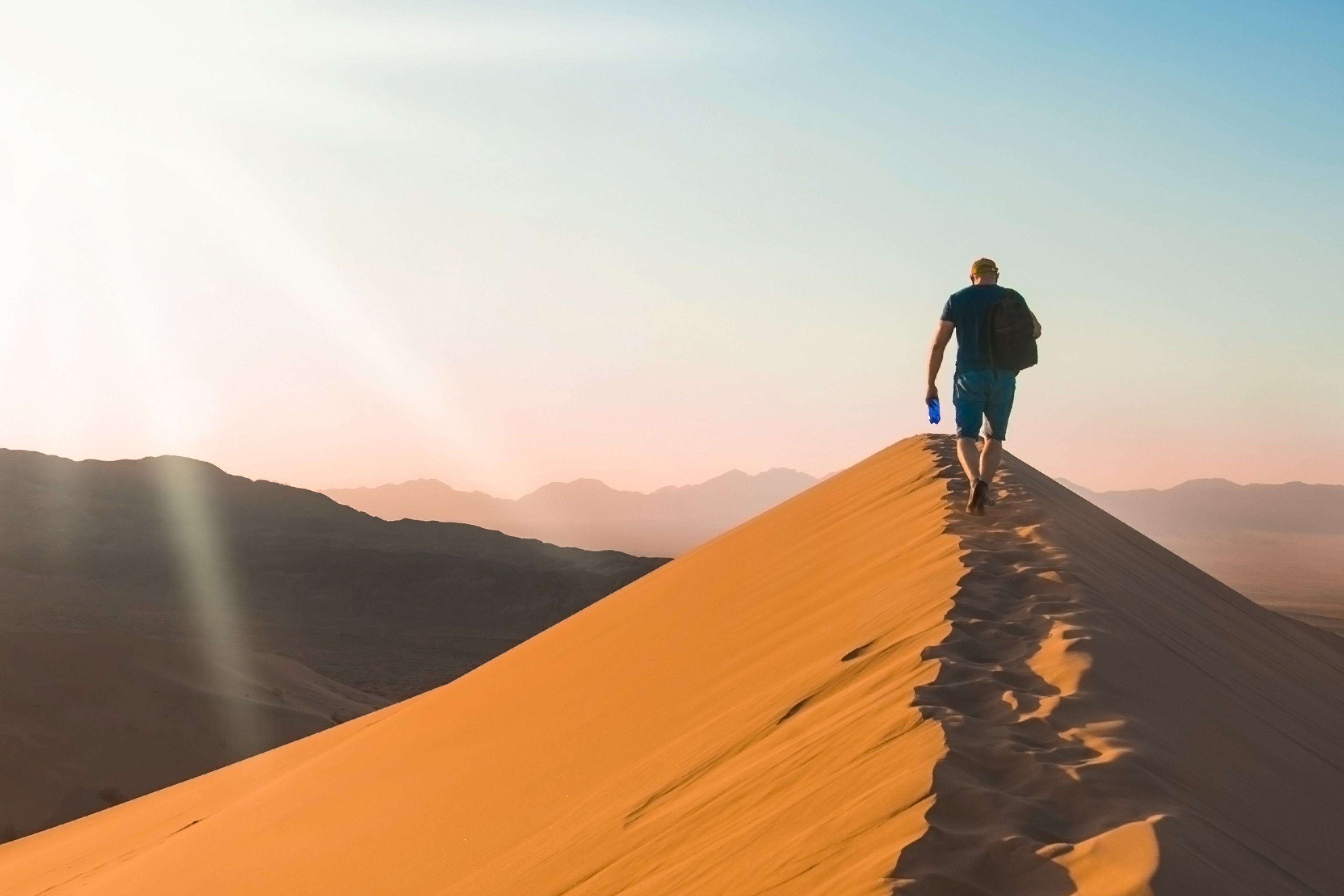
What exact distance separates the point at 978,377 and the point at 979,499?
0.67m

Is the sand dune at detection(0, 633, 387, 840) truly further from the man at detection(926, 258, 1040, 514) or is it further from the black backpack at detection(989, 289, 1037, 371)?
the black backpack at detection(989, 289, 1037, 371)

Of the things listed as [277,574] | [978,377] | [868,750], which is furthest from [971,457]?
[277,574]

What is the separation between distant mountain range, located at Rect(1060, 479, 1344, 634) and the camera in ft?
229

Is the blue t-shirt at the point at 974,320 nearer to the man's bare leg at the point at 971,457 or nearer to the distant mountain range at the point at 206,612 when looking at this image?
the man's bare leg at the point at 971,457

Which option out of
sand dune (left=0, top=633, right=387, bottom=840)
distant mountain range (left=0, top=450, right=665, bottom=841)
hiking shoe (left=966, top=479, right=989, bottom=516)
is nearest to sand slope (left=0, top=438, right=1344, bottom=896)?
hiking shoe (left=966, top=479, right=989, bottom=516)

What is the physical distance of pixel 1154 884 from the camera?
6.84 ft

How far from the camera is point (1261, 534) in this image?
454 feet

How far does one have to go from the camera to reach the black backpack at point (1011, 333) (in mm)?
6695

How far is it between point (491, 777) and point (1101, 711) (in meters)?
2.79

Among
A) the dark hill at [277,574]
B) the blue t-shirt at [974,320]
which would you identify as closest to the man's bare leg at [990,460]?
the blue t-shirt at [974,320]

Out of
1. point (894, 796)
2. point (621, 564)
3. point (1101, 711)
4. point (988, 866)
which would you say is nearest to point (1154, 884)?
point (988, 866)

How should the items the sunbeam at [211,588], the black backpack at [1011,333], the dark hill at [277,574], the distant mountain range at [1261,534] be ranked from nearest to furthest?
Result: the black backpack at [1011,333]
the sunbeam at [211,588]
the dark hill at [277,574]
the distant mountain range at [1261,534]

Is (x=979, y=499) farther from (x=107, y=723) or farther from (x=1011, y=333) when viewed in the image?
(x=107, y=723)

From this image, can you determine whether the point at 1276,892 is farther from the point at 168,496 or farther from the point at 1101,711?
the point at 168,496
